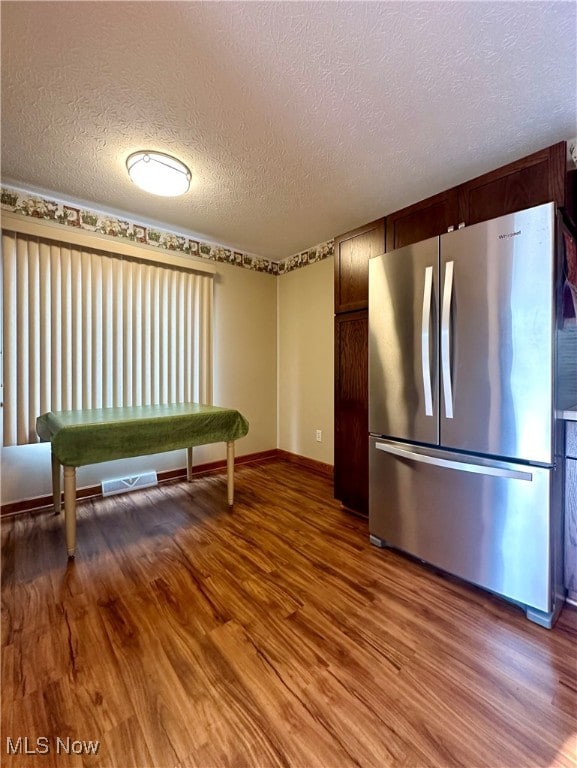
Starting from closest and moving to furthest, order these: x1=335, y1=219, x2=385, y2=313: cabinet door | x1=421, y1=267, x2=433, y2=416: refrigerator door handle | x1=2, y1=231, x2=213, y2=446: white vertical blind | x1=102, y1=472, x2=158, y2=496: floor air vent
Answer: x1=421, y1=267, x2=433, y2=416: refrigerator door handle < x1=335, y1=219, x2=385, y2=313: cabinet door < x1=2, y1=231, x2=213, y2=446: white vertical blind < x1=102, y1=472, x2=158, y2=496: floor air vent

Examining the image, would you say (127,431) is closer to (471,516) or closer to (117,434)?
(117,434)

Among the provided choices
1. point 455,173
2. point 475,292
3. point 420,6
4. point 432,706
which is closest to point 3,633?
point 432,706

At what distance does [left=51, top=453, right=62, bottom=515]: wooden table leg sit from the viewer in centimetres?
229

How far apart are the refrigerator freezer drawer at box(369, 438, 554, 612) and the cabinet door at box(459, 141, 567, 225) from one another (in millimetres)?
1321

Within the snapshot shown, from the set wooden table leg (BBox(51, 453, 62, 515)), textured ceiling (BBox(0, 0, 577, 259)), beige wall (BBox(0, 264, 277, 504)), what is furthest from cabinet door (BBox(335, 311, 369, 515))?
wooden table leg (BBox(51, 453, 62, 515))

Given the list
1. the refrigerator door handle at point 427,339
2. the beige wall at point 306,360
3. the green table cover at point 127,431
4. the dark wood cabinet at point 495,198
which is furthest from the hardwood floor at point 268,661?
the dark wood cabinet at point 495,198

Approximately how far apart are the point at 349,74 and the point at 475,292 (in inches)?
44.4

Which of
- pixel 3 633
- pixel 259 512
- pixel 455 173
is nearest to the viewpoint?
pixel 3 633

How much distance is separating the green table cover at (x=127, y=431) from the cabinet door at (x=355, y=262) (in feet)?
4.21

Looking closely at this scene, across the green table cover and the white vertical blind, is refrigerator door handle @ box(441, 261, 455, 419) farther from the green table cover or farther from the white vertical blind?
the white vertical blind

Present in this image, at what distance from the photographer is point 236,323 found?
3641 millimetres

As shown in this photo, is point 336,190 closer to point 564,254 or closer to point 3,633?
point 564,254

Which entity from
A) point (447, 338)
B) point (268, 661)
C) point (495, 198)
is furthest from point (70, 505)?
point (495, 198)

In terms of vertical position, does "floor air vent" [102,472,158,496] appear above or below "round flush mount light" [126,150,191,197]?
below
